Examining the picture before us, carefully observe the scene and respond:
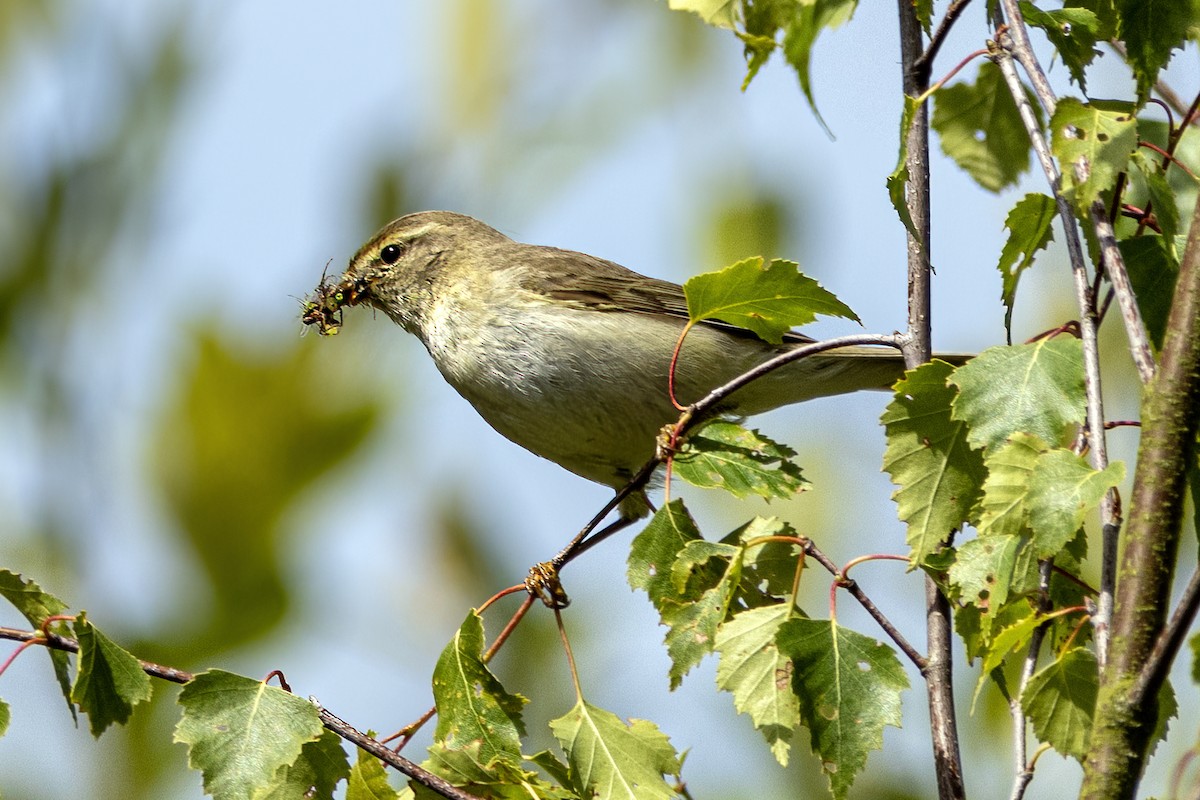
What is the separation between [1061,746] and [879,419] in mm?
588

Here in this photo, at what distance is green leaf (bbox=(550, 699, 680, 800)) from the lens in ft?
7.04

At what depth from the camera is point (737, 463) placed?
247 cm

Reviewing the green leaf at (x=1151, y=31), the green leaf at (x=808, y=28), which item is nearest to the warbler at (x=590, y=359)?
the green leaf at (x=808, y=28)

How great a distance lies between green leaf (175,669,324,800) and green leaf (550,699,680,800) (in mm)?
438

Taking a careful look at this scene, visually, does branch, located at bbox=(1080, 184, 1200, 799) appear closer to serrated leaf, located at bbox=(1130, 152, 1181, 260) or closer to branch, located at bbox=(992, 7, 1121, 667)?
branch, located at bbox=(992, 7, 1121, 667)

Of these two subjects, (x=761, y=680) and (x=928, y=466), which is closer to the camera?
(x=761, y=680)

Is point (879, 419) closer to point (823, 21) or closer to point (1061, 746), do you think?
point (1061, 746)

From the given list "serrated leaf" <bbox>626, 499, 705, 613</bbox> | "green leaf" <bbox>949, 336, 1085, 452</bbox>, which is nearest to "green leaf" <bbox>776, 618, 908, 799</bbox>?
"serrated leaf" <bbox>626, 499, 705, 613</bbox>

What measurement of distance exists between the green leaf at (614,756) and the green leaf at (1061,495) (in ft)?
2.60

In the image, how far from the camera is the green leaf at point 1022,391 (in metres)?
1.93

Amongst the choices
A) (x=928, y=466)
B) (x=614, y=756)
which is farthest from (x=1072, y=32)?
(x=614, y=756)

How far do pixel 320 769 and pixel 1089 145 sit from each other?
5.16ft

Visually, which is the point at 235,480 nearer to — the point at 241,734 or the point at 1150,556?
the point at 241,734

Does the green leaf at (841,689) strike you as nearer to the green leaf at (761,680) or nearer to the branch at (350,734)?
the green leaf at (761,680)
